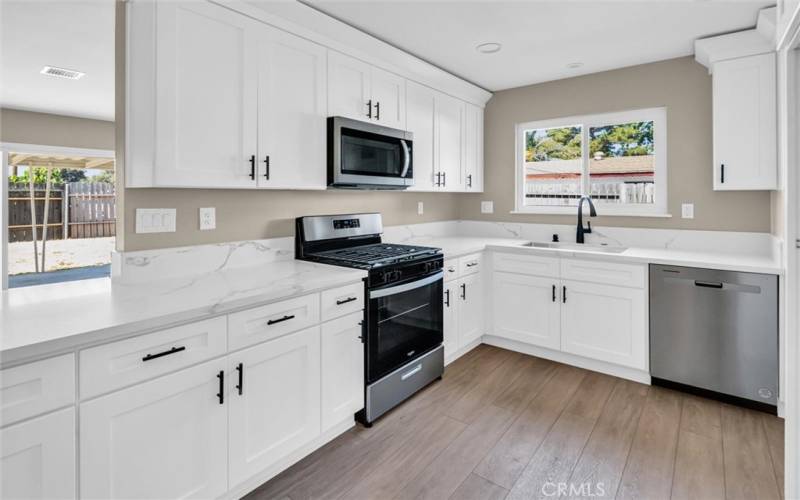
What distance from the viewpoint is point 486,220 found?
4.22 meters

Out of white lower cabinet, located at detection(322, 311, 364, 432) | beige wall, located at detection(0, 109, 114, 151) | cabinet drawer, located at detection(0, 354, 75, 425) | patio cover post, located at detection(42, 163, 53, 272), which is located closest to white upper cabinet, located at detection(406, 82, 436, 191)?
white lower cabinet, located at detection(322, 311, 364, 432)

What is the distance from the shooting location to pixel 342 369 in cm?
215

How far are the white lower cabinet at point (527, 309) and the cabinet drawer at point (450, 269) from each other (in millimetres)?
514

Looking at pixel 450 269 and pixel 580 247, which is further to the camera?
pixel 580 247

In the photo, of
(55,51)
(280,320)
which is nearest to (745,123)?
(280,320)

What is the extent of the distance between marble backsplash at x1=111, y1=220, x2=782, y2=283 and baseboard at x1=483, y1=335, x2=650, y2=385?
1.02m

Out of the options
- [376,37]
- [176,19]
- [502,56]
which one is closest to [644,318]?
[502,56]

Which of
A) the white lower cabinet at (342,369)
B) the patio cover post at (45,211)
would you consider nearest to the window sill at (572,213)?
the white lower cabinet at (342,369)

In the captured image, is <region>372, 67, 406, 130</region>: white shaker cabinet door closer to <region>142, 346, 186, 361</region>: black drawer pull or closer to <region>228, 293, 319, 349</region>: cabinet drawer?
<region>228, 293, 319, 349</region>: cabinet drawer

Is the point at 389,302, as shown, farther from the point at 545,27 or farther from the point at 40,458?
the point at 545,27

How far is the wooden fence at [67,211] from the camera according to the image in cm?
532

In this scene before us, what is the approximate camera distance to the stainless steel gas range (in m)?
2.29

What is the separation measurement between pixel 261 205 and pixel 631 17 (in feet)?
8.14

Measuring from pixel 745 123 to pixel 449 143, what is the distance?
2019 mm
